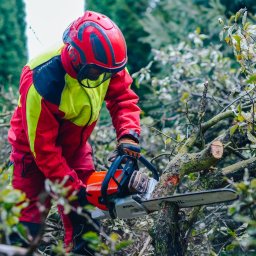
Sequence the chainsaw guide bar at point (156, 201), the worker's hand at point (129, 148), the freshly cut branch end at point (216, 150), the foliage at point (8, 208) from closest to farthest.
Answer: the foliage at point (8, 208), the chainsaw guide bar at point (156, 201), the freshly cut branch end at point (216, 150), the worker's hand at point (129, 148)

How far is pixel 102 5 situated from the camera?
1170 centimetres

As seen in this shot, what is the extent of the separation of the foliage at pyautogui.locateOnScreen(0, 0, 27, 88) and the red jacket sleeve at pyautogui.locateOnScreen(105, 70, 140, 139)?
8974 millimetres

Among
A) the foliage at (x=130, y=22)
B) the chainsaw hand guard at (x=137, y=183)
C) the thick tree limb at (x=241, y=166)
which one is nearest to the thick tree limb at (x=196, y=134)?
the thick tree limb at (x=241, y=166)

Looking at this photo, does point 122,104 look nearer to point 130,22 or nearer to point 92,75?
point 92,75

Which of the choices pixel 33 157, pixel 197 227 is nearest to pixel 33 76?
pixel 33 157

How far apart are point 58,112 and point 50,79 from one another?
213mm

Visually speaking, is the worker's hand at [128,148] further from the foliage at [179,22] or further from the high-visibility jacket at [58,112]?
the foliage at [179,22]

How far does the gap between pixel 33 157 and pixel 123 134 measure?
61cm

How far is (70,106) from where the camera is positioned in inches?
136

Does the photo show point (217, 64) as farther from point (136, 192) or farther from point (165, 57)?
point (136, 192)

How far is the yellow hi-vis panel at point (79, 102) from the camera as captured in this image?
3455mm

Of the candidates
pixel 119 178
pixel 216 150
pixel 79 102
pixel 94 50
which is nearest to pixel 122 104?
pixel 79 102

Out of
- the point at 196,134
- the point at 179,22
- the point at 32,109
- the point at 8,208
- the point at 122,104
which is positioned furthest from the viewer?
the point at 179,22

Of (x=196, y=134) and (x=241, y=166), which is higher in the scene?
(x=196, y=134)
